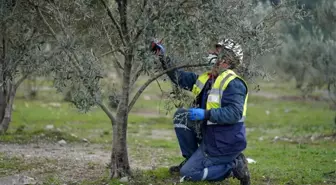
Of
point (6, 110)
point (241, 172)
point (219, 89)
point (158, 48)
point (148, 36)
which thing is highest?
point (148, 36)

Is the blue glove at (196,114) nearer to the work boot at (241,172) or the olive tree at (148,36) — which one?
the olive tree at (148,36)

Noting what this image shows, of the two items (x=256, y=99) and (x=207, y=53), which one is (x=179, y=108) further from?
(x=256, y=99)

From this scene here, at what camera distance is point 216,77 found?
8789 mm

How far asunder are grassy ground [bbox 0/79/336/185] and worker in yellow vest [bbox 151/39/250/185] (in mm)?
613

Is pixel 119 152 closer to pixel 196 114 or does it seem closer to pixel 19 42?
pixel 196 114

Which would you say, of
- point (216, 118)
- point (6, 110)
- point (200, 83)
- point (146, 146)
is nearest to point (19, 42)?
point (200, 83)

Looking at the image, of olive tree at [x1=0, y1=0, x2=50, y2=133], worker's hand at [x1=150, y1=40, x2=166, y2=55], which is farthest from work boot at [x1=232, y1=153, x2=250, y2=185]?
olive tree at [x1=0, y1=0, x2=50, y2=133]

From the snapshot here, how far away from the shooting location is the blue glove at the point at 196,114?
27.7 ft

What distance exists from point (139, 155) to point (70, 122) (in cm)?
1023

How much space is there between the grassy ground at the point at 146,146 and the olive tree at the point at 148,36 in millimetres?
1534

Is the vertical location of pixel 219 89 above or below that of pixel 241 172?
above

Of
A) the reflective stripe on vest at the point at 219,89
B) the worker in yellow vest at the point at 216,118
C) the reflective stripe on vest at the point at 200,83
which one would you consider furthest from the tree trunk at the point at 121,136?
the reflective stripe on vest at the point at 219,89

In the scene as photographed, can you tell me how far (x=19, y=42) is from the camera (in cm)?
1073

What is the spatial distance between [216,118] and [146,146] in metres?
7.77
